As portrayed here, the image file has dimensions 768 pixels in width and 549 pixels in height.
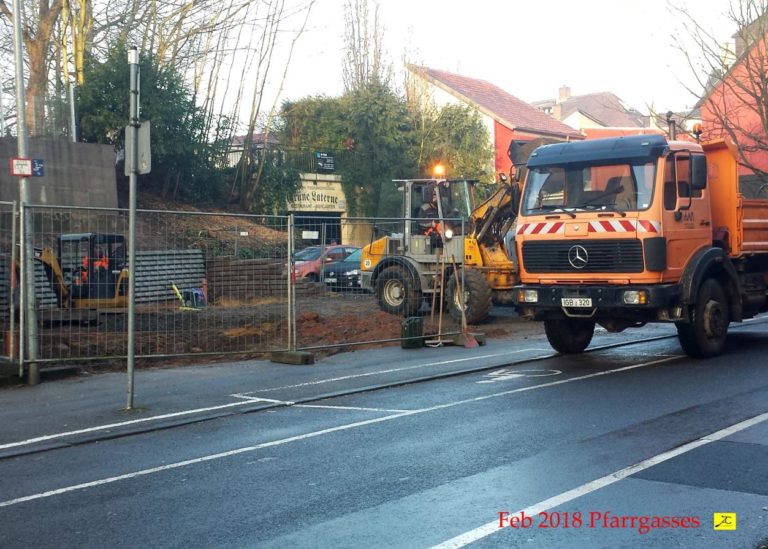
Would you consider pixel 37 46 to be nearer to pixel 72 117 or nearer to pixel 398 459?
pixel 72 117

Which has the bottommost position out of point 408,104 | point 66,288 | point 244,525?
point 244,525

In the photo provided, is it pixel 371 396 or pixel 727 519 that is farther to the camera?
pixel 371 396

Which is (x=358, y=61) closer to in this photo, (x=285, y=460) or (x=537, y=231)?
(x=537, y=231)

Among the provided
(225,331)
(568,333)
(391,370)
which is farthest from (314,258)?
(568,333)

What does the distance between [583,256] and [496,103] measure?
1533 inches

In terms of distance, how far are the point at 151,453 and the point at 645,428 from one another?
4375mm

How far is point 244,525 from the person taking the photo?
18.7 feet

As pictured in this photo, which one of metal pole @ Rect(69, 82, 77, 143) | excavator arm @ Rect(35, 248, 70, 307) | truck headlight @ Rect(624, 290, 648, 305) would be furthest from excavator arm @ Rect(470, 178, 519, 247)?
metal pole @ Rect(69, 82, 77, 143)

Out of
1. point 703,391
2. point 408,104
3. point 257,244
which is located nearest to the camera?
point 703,391

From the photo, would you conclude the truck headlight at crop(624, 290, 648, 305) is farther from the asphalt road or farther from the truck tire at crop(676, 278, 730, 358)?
the truck tire at crop(676, 278, 730, 358)

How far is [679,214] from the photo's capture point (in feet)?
39.8

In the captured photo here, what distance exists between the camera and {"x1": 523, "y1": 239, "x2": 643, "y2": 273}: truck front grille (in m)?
11.9

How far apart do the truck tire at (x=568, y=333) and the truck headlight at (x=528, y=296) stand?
0.94 metres

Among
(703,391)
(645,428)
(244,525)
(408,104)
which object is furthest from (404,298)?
(408,104)
